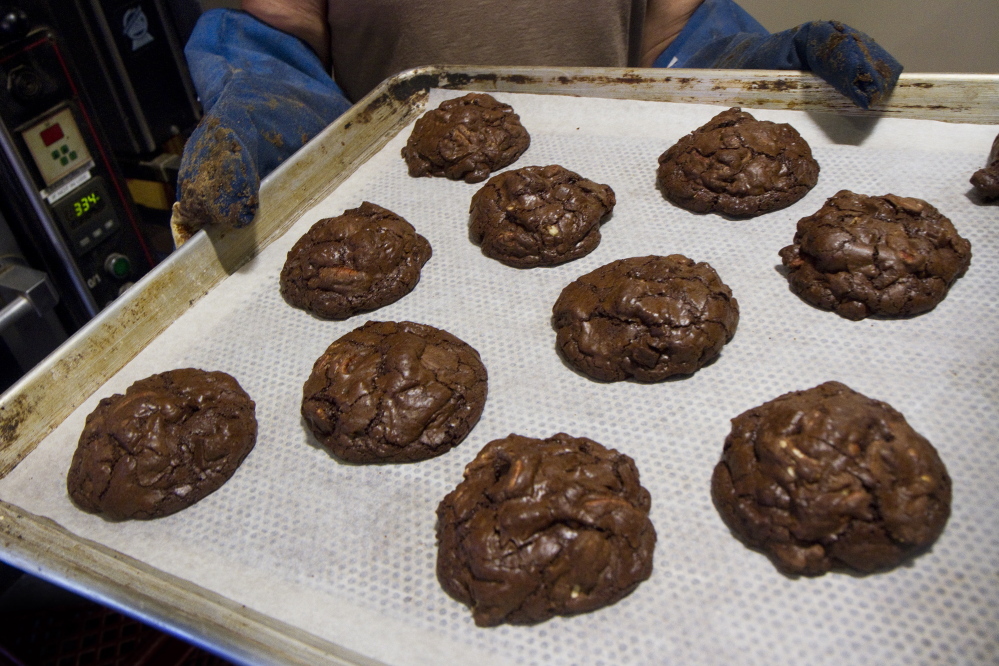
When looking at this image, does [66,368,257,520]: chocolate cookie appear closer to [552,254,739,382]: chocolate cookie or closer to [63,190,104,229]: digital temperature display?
[552,254,739,382]: chocolate cookie

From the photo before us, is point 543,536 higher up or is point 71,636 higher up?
point 543,536

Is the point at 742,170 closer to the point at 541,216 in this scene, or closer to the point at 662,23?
the point at 541,216

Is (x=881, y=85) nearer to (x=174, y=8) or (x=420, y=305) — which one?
(x=420, y=305)

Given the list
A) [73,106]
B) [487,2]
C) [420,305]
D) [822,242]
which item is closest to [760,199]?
[822,242]

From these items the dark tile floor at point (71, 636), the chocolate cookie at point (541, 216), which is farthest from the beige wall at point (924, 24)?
the dark tile floor at point (71, 636)

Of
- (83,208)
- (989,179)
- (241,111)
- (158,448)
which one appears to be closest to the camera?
(158,448)

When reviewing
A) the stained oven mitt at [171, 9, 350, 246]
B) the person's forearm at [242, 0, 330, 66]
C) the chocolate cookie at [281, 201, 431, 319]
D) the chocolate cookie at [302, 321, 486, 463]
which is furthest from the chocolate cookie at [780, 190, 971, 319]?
the person's forearm at [242, 0, 330, 66]

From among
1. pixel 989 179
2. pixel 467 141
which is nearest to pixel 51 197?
pixel 467 141

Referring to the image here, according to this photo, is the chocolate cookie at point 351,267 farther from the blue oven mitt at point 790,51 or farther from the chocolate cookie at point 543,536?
the blue oven mitt at point 790,51
